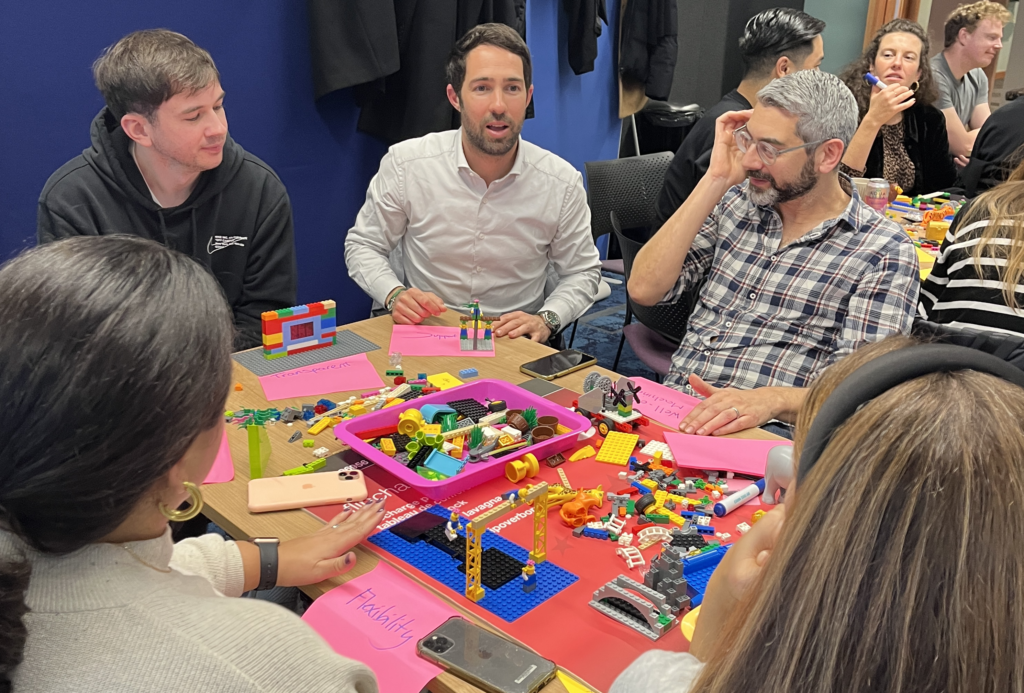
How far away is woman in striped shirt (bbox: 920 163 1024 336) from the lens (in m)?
1.67

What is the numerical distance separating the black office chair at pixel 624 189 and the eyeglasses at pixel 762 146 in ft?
4.41

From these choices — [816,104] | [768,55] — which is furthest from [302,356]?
[768,55]

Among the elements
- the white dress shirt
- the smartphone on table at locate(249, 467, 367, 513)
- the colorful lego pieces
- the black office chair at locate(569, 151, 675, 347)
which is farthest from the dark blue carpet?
the smartphone on table at locate(249, 467, 367, 513)

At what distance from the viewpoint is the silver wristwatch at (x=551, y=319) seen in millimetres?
2691

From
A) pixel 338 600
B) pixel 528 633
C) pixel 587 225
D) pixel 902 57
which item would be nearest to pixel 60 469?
pixel 338 600

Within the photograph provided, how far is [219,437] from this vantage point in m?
0.96

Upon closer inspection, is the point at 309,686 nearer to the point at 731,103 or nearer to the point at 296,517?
the point at 296,517

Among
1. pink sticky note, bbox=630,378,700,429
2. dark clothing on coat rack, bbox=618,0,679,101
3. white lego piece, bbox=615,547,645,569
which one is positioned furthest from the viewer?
dark clothing on coat rack, bbox=618,0,679,101

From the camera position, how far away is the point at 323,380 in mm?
1972

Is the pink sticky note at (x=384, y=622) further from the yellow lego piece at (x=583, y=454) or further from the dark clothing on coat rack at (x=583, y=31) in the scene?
the dark clothing on coat rack at (x=583, y=31)

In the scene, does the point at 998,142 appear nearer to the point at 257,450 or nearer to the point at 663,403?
the point at 663,403

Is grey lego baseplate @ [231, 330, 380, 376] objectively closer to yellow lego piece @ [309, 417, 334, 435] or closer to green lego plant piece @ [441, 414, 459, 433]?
yellow lego piece @ [309, 417, 334, 435]

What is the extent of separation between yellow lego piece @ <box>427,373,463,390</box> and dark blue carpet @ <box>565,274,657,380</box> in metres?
2.10

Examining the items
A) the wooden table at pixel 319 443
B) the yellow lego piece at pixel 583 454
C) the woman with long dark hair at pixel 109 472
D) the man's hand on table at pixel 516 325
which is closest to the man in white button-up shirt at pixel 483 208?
the man's hand on table at pixel 516 325
